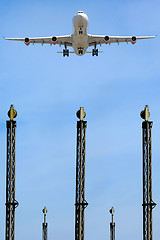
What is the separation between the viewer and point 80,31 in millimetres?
94312

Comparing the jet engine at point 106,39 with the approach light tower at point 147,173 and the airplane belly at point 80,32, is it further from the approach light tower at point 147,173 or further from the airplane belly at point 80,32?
the approach light tower at point 147,173

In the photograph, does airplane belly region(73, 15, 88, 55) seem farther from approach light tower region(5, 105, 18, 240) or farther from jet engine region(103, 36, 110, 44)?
approach light tower region(5, 105, 18, 240)

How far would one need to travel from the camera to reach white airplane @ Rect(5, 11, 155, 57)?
94.4m

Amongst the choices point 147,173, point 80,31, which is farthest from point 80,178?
point 80,31

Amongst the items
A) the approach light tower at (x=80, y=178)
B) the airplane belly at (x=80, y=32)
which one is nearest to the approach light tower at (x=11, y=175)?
the approach light tower at (x=80, y=178)

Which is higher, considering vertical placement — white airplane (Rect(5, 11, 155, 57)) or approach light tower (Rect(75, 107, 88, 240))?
white airplane (Rect(5, 11, 155, 57))

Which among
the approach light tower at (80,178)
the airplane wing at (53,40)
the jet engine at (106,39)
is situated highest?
the airplane wing at (53,40)

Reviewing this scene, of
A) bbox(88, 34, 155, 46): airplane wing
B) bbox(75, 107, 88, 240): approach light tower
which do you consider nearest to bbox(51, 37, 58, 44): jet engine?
bbox(88, 34, 155, 46): airplane wing

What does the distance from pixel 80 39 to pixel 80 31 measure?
167 cm

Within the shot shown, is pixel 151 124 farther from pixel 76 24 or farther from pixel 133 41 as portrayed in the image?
pixel 133 41

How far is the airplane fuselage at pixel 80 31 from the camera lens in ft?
308

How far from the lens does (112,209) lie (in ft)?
226

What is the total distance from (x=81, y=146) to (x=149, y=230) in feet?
34.3

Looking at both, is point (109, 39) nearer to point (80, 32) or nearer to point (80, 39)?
point (80, 39)
